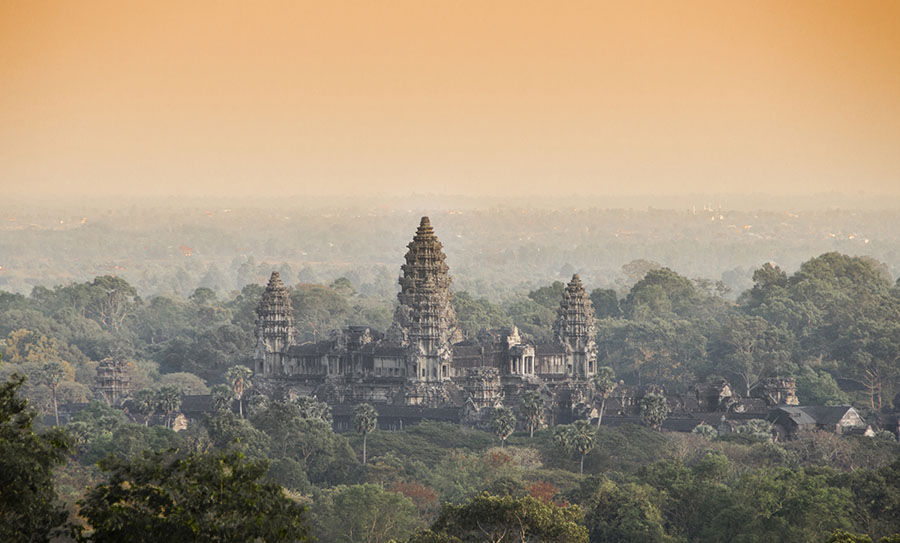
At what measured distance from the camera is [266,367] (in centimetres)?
11312

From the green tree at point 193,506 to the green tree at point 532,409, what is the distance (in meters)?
56.0

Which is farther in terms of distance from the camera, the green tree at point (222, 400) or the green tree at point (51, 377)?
the green tree at point (51, 377)

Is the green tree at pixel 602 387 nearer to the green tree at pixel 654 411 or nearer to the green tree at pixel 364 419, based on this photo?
the green tree at pixel 654 411

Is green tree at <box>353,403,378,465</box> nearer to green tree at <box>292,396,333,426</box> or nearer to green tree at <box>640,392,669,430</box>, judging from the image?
green tree at <box>292,396,333,426</box>

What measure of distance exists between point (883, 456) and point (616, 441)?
13179 mm

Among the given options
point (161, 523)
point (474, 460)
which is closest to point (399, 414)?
point (474, 460)

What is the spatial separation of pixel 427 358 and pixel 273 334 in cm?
1148

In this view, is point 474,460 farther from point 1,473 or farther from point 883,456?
point 1,473

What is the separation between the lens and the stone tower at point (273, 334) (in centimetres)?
11319

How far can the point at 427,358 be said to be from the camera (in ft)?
352

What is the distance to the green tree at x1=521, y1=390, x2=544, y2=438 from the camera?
328 feet

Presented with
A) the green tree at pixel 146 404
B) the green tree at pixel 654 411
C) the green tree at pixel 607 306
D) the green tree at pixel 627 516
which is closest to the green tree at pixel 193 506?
the green tree at pixel 627 516

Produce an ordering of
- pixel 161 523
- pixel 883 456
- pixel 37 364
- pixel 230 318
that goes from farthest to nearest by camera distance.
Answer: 1. pixel 230 318
2. pixel 37 364
3. pixel 883 456
4. pixel 161 523

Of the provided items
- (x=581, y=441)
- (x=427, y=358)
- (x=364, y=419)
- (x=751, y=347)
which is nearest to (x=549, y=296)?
(x=751, y=347)
